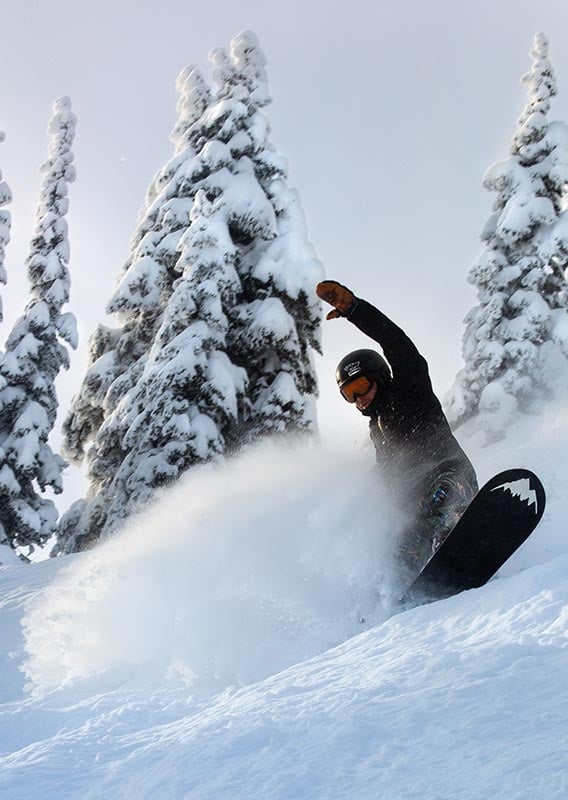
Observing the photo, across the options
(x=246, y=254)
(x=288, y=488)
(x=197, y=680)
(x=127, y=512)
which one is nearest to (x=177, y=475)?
(x=127, y=512)

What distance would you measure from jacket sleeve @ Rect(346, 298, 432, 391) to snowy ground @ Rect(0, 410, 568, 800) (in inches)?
39.1

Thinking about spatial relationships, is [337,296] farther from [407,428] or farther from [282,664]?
[282,664]

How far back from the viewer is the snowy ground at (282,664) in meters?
1.87

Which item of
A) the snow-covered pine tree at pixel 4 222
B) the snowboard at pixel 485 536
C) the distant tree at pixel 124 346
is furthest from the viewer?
the snow-covered pine tree at pixel 4 222

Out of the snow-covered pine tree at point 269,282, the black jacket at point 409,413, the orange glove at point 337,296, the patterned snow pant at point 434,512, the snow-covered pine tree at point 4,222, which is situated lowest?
the patterned snow pant at point 434,512

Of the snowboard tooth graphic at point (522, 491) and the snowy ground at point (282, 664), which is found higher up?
the snowboard tooth graphic at point (522, 491)

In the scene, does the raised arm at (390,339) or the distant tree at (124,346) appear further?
the distant tree at (124,346)

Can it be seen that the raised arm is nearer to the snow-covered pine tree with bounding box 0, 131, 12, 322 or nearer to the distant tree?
the distant tree

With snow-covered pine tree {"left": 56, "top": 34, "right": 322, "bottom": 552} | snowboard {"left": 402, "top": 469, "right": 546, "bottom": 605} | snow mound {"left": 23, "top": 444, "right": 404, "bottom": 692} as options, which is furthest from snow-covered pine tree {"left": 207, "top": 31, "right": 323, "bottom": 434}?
snowboard {"left": 402, "top": 469, "right": 546, "bottom": 605}

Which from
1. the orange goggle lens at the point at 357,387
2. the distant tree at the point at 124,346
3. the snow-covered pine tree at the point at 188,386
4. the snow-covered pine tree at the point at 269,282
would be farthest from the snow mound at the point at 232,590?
the distant tree at the point at 124,346

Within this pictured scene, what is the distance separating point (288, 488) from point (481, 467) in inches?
185

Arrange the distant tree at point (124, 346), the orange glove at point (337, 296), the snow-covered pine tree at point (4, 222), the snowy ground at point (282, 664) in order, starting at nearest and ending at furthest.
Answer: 1. the snowy ground at point (282, 664)
2. the orange glove at point (337, 296)
3. the distant tree at point (124, 346)
4. the snow-covered pine tree at point (4, 222)

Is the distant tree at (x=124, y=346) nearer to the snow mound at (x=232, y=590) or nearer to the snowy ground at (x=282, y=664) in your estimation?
the snowy ground at (x=282, y=664)

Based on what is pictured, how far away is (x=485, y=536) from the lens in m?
4.20
